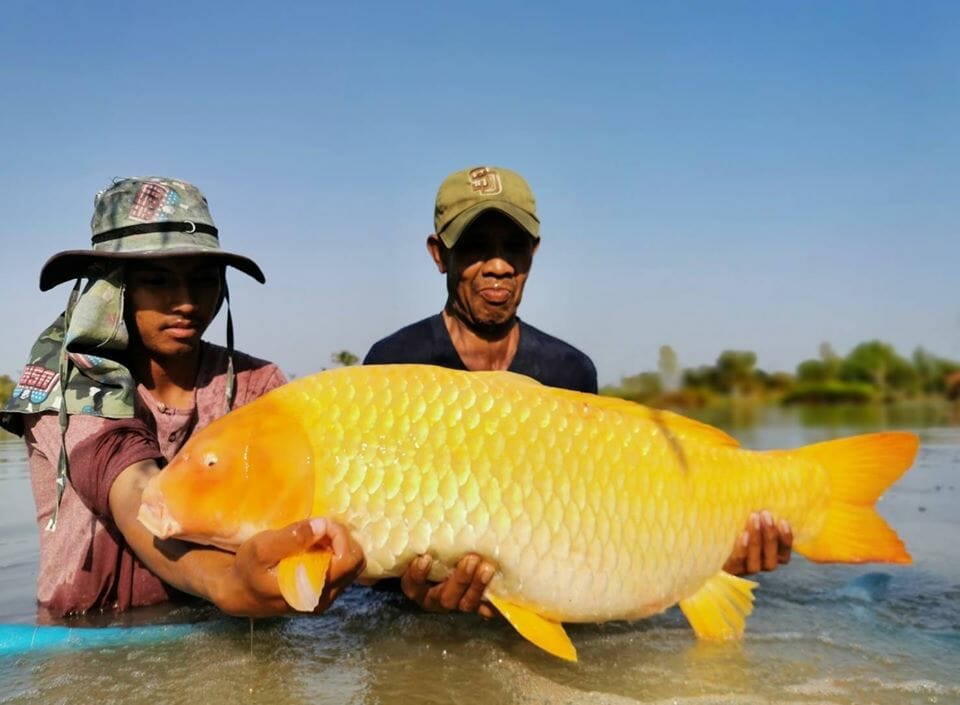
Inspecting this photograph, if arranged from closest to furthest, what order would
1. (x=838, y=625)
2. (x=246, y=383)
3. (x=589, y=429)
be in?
(x=589, y=429), (x=838, y=625), (x=246, y=383)

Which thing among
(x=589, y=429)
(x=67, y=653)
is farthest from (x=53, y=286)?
(x=589, y=429)

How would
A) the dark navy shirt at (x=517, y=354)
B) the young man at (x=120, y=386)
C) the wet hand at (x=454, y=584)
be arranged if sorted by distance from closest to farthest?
the wet hand at (x=454, y=584), the young man at (x=120, y=386), the dark navy shirt at (x=517, y=354)

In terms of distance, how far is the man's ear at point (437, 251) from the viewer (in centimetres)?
325

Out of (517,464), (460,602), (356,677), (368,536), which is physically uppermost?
(517,464)

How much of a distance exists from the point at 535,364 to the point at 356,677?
5.09 feet

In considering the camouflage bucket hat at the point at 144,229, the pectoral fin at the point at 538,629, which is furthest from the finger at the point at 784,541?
the camouflage bucket hat at the point at 144,229

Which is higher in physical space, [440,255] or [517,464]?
[440,255]

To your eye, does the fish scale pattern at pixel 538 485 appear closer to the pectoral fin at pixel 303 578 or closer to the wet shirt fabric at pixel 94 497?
the pectoral fin at pixel 303 578

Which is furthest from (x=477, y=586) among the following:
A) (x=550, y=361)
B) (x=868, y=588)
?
(x=868, y=588)

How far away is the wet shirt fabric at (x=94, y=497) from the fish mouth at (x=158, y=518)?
39 cm

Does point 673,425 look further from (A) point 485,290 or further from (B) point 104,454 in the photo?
(B) point 104,454

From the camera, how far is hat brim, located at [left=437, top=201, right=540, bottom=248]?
2.94 meters

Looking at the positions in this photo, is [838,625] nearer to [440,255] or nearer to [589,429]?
[589,429]

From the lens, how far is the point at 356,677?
6.47 ft
